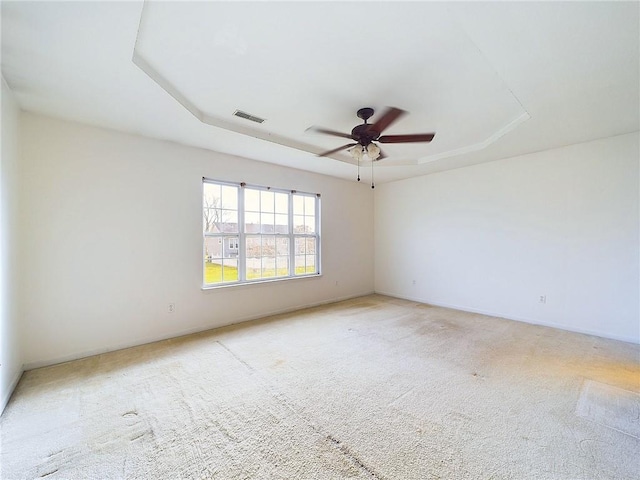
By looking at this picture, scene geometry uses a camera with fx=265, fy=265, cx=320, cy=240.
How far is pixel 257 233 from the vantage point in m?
4.47

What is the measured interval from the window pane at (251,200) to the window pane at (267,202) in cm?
8

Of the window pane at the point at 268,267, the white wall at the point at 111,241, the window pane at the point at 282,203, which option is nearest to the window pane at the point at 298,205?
the window pane at the point at 282,203

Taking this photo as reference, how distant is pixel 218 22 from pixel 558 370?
4.19m

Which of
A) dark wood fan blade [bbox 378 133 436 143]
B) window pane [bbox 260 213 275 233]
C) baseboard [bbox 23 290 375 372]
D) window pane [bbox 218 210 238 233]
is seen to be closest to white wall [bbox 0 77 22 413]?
baseboard [bbox 23 290 375 372]

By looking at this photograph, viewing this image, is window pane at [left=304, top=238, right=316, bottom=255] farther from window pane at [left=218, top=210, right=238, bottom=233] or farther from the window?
window pane at [left=218, top=210, right=238, bottom=233]

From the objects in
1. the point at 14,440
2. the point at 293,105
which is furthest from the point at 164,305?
the point at 293,105

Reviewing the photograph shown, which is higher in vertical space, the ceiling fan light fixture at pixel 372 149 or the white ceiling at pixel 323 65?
the white ceiling at pixel 323 65

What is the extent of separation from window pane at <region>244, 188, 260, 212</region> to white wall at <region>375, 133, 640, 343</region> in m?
3.19

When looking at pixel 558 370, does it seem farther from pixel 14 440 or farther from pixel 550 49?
pixel 14 440

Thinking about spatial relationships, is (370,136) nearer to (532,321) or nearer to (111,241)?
(111,241)

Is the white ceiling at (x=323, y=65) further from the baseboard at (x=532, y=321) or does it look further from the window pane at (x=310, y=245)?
the baseboard at (x=532, y=321)

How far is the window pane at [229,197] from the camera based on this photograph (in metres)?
4.14

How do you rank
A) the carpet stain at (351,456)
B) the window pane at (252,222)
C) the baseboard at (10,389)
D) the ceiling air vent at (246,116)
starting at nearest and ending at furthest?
the carpet stain at (351,456)
the baseboard at (10,389)
the ceiling air vent at (246,116)
the window pane at (252,222)

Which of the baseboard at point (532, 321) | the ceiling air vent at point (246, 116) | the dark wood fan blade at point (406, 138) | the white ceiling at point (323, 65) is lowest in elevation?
the baseboard at point (532, 321)
